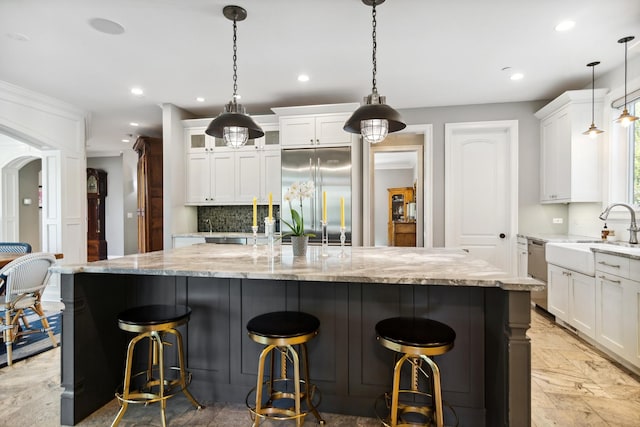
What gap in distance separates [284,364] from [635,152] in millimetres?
4021


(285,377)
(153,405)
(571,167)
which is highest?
(571,167)

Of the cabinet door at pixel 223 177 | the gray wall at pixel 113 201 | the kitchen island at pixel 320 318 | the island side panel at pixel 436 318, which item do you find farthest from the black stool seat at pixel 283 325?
the gray wall at pixel 113 201

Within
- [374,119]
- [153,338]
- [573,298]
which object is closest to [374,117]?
[374,119]

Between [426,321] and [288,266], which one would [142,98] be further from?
[426,321]

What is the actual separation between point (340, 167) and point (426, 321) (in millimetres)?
2851

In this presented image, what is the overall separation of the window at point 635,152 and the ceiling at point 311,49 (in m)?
0.50

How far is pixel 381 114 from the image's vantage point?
6.48ft

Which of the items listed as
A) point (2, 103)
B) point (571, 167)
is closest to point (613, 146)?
point (571, 167)

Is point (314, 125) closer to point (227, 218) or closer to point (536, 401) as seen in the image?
point (227, 218)

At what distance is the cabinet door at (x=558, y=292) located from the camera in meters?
3.35

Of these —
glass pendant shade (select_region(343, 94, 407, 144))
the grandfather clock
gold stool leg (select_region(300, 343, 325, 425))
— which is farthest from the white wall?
the grandfather clock

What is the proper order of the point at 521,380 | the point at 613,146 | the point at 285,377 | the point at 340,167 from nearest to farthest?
the point at 521,380 < the point at 285,377 < the point at 613,146 < the point at 340,167

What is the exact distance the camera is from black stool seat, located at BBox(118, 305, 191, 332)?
1819 millimetres

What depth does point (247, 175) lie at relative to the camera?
16.0 feet
